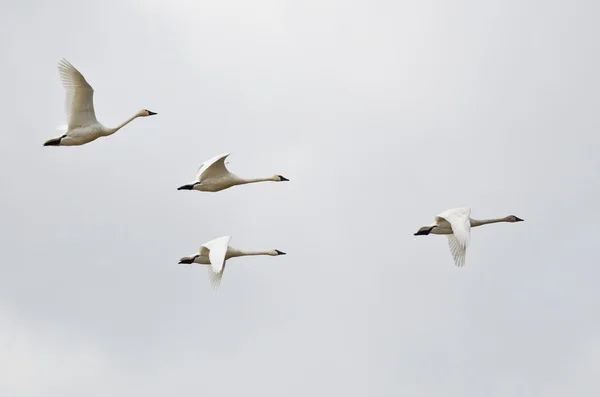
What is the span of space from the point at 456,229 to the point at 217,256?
6.40 meters

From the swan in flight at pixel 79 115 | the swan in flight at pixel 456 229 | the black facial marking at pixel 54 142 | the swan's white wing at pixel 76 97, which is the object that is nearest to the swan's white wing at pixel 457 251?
the swan in flight at pixel 456 229

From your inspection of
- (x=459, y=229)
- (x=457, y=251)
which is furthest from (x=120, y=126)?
(x=459, y=229)

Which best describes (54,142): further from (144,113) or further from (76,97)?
(144,113)

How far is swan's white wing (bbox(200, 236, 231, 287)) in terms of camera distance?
179 ft

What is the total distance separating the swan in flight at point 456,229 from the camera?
182ft

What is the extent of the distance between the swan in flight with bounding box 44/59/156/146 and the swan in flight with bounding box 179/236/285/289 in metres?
4.31

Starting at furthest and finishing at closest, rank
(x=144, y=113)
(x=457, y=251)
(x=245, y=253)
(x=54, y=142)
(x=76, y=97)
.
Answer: (x=245, y=253) < (x=144, y=113) < (x=54, y=142) < (x=457, y=251) < (x=76, y=97)

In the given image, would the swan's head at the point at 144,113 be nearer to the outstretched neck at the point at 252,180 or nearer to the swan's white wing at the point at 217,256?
the outstretched neck at the point at 252,180

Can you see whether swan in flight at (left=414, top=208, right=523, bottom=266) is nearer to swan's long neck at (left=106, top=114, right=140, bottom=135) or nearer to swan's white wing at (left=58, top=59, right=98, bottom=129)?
swan's long neck at (left=106, top=114, right=140, bottom=135)

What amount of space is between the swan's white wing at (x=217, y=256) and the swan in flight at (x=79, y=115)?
14.5 feet

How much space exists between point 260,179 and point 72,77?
775cm

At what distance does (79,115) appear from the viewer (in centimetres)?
5738

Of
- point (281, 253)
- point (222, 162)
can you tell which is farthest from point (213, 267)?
point (281, 253)

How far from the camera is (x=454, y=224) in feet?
184
